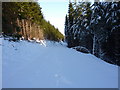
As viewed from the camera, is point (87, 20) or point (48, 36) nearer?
point (87, 20)

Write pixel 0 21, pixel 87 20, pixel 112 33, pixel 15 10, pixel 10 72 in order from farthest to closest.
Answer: pixel 87 20, pixel 15 10, pixel 0 21, pixel 112 33, pixel 10 72

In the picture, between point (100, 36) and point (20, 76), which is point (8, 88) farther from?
point (100, 36)

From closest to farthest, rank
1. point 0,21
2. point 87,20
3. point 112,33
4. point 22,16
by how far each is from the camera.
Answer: point 112,33 < point 0,21 < point 22,16 < point 87,20

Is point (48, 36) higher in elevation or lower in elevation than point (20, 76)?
lower

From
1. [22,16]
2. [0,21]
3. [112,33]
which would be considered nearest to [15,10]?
[22,16]

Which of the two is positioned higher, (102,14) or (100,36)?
(102,14)

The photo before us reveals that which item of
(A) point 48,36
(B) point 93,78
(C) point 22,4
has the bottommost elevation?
(A) point 48,36

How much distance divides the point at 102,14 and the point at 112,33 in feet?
12.9

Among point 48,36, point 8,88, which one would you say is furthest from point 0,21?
point 48,36

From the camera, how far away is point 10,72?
22.9ft

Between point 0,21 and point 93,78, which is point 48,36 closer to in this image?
point 0,21

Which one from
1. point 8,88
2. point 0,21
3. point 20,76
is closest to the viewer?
point 8,88

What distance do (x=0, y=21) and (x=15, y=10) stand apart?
3.87m

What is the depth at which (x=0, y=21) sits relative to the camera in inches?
766
